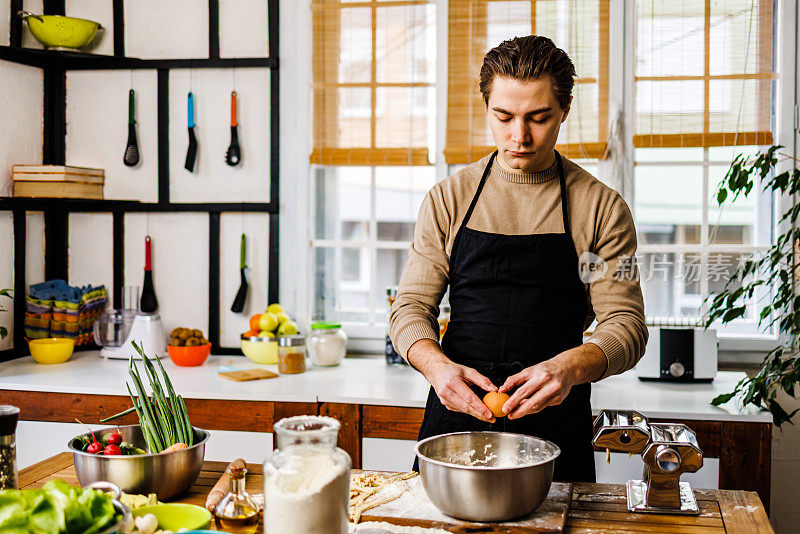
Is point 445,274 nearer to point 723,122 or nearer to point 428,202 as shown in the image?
point 428,202

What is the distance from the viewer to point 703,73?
11.0 feet

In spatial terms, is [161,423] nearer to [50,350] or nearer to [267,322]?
[267,322]

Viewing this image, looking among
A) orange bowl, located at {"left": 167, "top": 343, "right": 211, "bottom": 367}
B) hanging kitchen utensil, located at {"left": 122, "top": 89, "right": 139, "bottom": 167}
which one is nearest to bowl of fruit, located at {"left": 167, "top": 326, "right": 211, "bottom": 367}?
orange bowl, located at {"left": 167, "top": 343, "right": 211, "bottom": 367}

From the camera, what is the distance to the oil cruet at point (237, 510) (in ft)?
4.84

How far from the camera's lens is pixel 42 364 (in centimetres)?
342

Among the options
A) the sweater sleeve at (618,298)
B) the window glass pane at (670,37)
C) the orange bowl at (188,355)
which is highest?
the window glass pane at (670,37)

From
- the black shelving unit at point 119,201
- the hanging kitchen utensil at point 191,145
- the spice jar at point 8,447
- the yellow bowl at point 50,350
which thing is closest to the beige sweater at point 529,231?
the spice jar at point 8,447

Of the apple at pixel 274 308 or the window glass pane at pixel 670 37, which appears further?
the apple at pixel 274 308

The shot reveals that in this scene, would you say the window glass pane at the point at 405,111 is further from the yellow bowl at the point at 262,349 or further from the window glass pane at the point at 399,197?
the yellow bowl at the point at 262,349

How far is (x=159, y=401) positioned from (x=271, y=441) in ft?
4.06

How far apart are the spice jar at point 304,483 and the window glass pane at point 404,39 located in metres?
2.56

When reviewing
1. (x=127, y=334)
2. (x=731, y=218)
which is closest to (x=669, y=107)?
(x=731, y=218)

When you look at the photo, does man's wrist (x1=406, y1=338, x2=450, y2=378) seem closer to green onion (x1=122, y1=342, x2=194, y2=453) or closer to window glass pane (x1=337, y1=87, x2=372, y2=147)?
green onion (x1=122, y1=342, x2=194, y2=453)

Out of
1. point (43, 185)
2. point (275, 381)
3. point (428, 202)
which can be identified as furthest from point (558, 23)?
point (43, 185)
